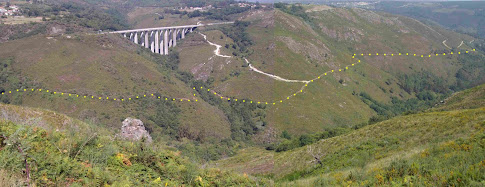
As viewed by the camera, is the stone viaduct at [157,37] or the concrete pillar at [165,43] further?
the concrete pillar at [165,43]

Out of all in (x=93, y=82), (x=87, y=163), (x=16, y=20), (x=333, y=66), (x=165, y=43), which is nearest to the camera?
(x=87, y=163)

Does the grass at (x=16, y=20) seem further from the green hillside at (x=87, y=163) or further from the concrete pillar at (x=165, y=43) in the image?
the green hillside at (x=87, y=163)

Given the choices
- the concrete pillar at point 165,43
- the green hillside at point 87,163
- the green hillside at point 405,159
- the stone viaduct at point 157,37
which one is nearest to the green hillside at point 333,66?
the concrete pillar at point 165,43

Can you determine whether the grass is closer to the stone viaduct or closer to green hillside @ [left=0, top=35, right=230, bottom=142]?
green hillside @ [left=0, top=35, right=230, bottom=142]

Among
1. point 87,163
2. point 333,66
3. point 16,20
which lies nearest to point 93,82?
point 16,20

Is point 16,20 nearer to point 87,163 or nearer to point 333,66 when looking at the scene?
point 333,66

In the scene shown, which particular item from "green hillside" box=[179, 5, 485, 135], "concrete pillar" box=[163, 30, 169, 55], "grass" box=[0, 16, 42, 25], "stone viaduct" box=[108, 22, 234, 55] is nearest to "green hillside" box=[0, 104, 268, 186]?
"green hillside" box=[179, 5, 485, 135]

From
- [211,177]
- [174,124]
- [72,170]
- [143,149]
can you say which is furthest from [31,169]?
[174,124]

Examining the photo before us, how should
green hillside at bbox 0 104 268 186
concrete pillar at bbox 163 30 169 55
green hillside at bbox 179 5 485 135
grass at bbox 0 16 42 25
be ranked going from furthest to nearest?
concrete pillar at bbox 163 30 169 55
grass at bbox 0 16 42 25
green hillside at bbox 179 5 485 135
green hillside at bbox 0 104 268 186

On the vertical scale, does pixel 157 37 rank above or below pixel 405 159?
below
